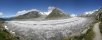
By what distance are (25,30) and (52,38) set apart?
14414 millimetres

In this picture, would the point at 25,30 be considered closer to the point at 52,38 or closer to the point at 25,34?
the point at 25,34

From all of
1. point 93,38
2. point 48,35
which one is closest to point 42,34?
point 48,35

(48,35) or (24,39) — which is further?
(48,35)

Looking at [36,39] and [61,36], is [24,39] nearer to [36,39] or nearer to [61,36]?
[36,39]

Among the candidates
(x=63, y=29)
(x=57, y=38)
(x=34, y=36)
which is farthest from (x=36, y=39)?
(x=63, y=29)

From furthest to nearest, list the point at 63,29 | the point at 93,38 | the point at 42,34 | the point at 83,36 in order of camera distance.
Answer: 1. the point at 63,29
2. the point at 42,34
3. the point at 83,36
4. the point at 93,38

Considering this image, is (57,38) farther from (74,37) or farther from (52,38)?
(74,37)

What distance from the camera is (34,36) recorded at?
9331 centimetres

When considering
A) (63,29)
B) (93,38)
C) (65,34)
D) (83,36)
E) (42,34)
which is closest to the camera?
(93,38)

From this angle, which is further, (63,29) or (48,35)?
(63,29)

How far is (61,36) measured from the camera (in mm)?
98875

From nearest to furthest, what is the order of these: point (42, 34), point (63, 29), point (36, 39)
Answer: point (36, 39), point (42, 34), point (63, 29)

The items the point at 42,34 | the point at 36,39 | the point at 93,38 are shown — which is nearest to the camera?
the point at 93,38

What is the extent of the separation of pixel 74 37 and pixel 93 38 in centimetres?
1346
